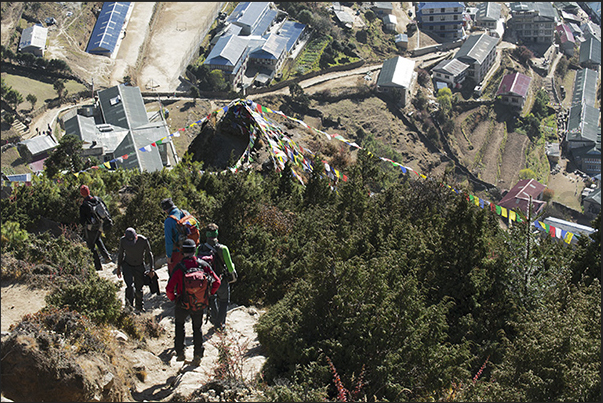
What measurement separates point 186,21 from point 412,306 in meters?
88.7

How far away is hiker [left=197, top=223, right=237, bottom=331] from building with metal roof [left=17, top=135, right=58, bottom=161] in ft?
163

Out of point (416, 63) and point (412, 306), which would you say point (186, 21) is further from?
point (412, 306)

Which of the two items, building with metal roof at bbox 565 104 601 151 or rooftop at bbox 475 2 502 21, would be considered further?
rooftop at bbox 475 2 502 21

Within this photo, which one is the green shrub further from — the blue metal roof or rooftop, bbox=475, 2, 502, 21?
rooftop, bbox=475, 2, 502, 21

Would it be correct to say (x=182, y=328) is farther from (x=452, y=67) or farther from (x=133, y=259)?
(x=452, y=67)

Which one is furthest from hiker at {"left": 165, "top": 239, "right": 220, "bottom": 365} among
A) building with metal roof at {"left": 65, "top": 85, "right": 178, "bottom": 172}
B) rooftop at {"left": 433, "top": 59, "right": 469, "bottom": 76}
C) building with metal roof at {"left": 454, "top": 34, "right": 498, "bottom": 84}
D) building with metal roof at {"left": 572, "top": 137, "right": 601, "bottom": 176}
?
building with metal roof at {"left": 454, "top": 34, "right": 498, "bottom": 84}

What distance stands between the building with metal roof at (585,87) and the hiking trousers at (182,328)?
96620 mm

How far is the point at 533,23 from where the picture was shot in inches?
4139

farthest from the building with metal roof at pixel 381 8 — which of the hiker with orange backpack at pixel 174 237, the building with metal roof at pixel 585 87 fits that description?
the hiker with orange backpack at pixel 174 237

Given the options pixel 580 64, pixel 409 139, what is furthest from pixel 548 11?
pixel 409 139

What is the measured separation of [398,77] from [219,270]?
76.5m

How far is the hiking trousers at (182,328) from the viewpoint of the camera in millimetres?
7348

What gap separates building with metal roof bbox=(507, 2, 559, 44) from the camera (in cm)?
10475

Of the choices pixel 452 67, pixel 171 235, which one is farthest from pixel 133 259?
pixel 452 67
